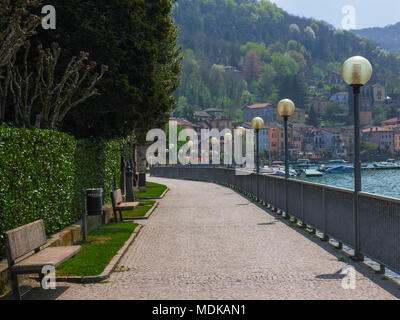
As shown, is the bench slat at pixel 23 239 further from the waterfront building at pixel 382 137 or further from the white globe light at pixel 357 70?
the waterfront building at pixel 382 137

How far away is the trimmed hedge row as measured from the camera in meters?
8.41

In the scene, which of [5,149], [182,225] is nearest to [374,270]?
[5,149]

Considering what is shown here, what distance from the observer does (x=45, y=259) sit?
7371 millimetres

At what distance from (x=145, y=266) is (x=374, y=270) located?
12.4 ft

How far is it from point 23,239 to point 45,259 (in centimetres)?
42

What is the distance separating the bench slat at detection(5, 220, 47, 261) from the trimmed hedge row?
497 millimetres

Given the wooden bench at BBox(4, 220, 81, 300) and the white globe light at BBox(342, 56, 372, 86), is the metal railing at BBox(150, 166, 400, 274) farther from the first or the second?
the wooden bench at BBox(4, 220, 81, 300)

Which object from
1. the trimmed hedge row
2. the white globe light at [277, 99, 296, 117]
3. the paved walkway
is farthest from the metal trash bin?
the white globe light at [277, 99, 296, 117]

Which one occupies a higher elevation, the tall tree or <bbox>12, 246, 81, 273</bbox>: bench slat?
the tall tree

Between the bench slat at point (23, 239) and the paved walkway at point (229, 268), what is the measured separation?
2.14 ft

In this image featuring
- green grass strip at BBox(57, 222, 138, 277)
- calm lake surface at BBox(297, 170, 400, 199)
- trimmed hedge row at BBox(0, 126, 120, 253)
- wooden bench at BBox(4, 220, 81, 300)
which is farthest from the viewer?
calm lake surface at BBox(297, 170, 400, 199)

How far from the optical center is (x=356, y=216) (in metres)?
9.53

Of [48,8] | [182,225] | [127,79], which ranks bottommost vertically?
[182,225]
